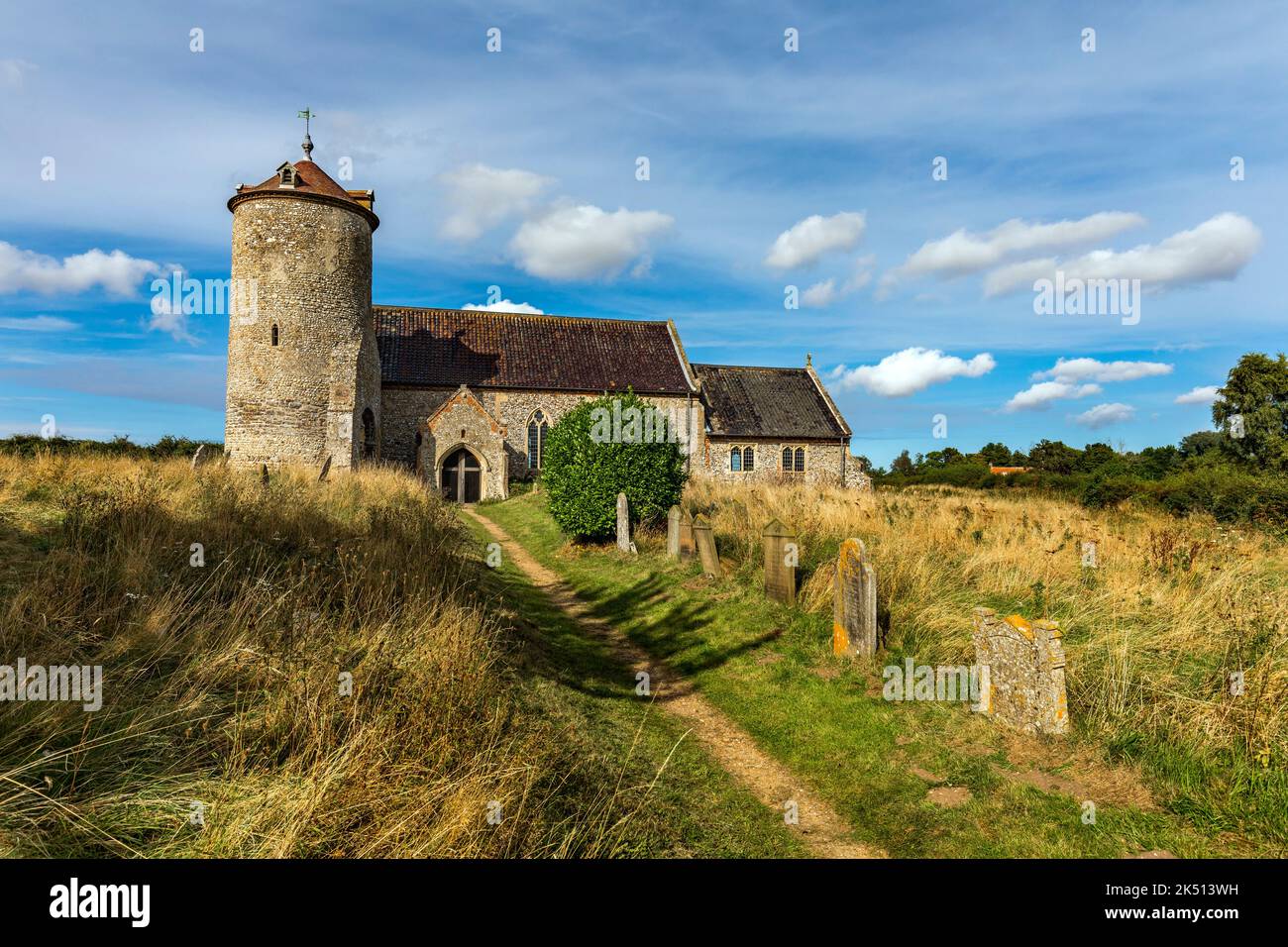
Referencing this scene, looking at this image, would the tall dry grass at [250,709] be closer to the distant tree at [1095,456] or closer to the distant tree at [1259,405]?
the distant tree at [1259,405]

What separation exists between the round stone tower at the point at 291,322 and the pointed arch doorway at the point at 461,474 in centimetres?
592

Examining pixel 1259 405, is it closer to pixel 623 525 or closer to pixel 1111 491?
pixel 1111 491

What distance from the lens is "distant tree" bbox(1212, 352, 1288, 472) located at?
101 feet

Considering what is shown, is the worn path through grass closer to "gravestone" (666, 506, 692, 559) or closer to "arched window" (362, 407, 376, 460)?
"gravestone" (666, 506, 692, 559)

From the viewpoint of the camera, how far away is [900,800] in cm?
533

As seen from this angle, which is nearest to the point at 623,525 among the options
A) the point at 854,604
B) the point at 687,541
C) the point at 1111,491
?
the point at 687,541

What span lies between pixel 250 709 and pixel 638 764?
3.15 meters

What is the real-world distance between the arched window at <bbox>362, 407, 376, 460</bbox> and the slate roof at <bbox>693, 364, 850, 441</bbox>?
55.5ft

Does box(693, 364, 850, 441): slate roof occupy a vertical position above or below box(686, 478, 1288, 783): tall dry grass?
above

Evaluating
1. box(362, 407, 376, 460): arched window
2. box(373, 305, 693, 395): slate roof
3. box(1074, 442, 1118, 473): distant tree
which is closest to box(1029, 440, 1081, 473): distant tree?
box(1074, 442, 1118, 473): distant tree

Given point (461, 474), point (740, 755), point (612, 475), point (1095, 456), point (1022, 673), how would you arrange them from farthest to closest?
point (1095, 456) → point (461, 474) → point (612, 475) → point (740, 755) → point (1022, 673)

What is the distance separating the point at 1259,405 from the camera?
31703 millimetres
